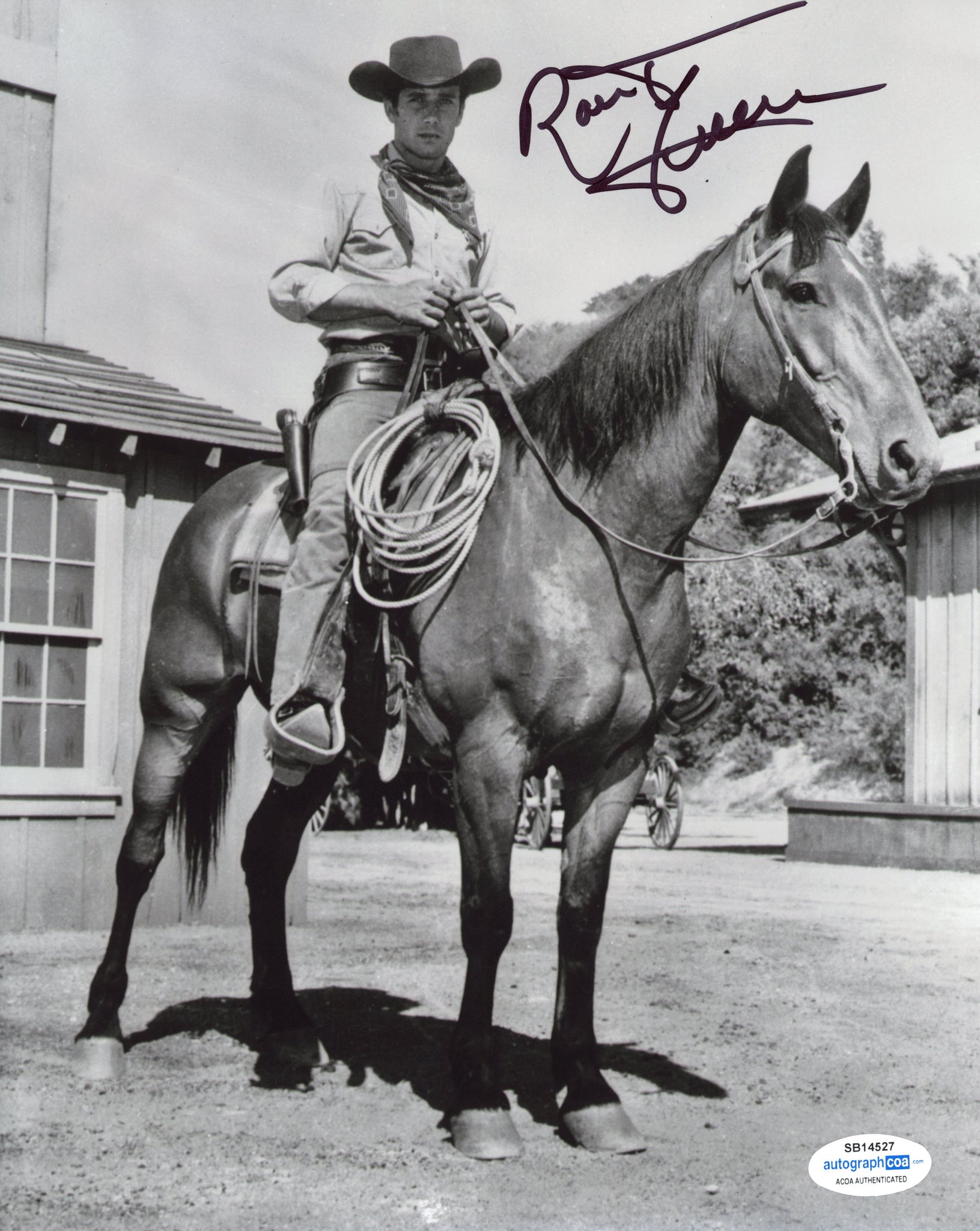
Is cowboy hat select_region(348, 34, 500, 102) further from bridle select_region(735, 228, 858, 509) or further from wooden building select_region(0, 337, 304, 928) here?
wooden building select_region(0, 337, 304, 928)

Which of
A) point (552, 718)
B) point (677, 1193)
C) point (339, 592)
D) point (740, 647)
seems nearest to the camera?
point (677, 1193)

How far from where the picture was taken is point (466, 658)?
350 centimetres

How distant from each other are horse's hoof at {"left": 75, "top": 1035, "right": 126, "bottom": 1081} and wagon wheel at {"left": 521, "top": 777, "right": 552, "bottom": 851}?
11330mm

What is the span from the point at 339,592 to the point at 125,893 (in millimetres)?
1406

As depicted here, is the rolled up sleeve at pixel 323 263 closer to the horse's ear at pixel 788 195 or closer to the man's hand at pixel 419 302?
the man's hand at pixel 419 302

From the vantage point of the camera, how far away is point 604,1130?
11.2ft

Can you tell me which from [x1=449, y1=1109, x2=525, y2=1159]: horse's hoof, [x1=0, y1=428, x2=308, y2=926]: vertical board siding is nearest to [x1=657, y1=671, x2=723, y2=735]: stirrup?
[x1=449, y1=1109, x2=525, y2=1159]: horse's hoof

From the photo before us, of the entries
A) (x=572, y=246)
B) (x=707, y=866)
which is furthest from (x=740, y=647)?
(x=572, y=246)

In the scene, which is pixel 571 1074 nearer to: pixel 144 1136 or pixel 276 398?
pixel 144 1136

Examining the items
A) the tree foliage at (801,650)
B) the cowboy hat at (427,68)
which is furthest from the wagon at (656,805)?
the cowboy hat at (427,68)

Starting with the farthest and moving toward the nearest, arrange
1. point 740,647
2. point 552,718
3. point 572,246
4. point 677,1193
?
point 740,647 → point 572,246 → point 552,718 → point 677,1193

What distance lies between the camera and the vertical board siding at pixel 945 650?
1127 cm

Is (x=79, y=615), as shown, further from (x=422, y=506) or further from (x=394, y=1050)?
(x=422, y=506)

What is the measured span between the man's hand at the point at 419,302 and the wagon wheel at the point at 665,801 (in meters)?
12.1
